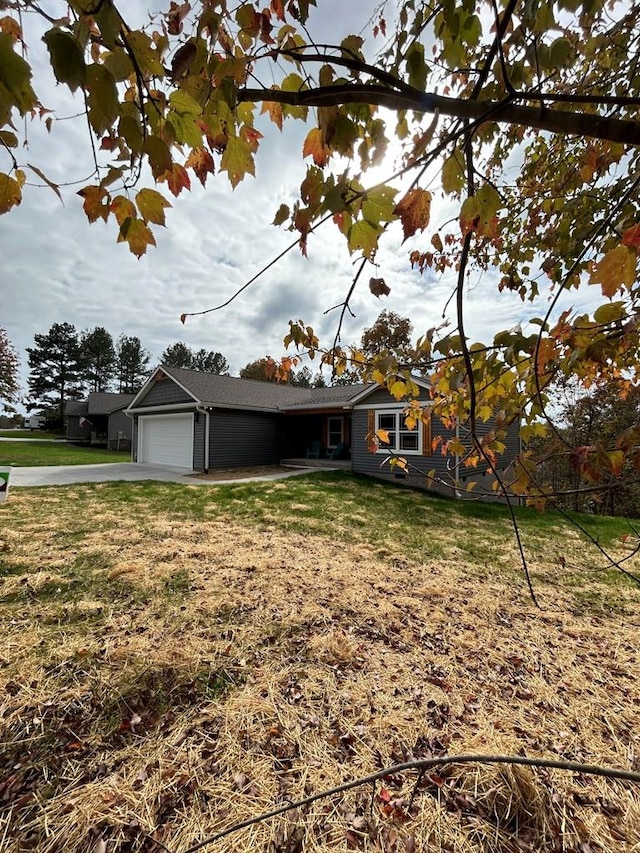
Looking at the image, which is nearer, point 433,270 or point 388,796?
point 388,796

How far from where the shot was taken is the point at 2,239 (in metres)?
1.47

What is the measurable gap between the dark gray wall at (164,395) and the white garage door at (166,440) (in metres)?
0.62

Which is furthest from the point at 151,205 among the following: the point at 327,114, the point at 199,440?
the point at 199,440

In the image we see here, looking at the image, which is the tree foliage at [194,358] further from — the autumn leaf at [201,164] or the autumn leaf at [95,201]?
the autumn leaf at [95,201]

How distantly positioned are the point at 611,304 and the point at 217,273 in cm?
720

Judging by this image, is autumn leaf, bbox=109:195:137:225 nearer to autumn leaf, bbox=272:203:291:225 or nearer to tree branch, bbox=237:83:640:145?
autumn leaf, bbox=272:203:291:225

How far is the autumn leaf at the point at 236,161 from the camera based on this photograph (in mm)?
1295

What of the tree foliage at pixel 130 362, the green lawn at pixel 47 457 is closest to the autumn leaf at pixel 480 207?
the green lawn at pixel 47 457

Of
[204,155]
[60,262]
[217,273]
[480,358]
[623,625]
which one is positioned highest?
[217,273]

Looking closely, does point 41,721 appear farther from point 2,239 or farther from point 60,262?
point 60,262

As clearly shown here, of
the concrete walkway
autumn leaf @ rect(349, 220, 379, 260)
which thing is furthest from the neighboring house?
autumn leaf @ rect(349, 220, 379, 260)

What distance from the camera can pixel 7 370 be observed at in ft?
89.7

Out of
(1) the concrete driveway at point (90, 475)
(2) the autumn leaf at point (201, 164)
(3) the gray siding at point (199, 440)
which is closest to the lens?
(2) the autumn leaf at point (201, 164)

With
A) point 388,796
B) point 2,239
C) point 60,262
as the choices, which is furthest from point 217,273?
point 388,796
